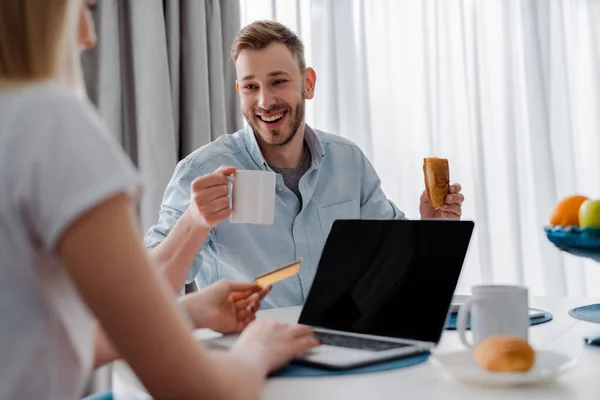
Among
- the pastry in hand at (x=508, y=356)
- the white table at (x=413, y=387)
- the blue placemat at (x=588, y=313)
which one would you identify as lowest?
the blue placemat at (x=588, y=313)

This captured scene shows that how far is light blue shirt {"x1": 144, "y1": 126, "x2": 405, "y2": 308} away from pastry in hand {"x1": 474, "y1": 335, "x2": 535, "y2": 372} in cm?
111

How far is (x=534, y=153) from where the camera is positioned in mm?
3465

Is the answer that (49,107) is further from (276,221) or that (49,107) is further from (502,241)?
(502,241)

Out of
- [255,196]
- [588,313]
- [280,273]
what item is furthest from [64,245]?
[588,313]

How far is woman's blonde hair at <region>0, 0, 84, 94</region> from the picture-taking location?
0.66 metres

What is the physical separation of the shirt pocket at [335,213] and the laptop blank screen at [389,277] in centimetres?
78

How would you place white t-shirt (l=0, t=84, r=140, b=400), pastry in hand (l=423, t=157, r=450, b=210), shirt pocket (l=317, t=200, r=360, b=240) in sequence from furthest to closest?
1. shirt pocket (l=317, t=200, r=360, b=240)
2. pastry in hand (l=423, t=157, r=450, b=210)
3. white t-shirt (l=0, t=84, r=140, b=400)

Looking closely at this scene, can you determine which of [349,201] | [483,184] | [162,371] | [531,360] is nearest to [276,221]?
[349,201]

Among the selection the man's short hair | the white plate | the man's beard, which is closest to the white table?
the white plate

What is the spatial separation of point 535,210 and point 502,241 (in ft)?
0.76

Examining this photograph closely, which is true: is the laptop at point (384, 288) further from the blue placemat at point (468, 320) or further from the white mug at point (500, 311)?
the blue placemat at point (468, 320)

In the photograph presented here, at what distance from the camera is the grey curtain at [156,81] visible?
2658 mm

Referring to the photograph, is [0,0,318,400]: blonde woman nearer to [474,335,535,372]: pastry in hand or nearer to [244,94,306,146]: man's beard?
[474,335,535,372]: pastry in hand

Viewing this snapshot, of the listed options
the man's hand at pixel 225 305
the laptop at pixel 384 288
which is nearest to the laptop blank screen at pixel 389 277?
the laptop at pixel 384 288
